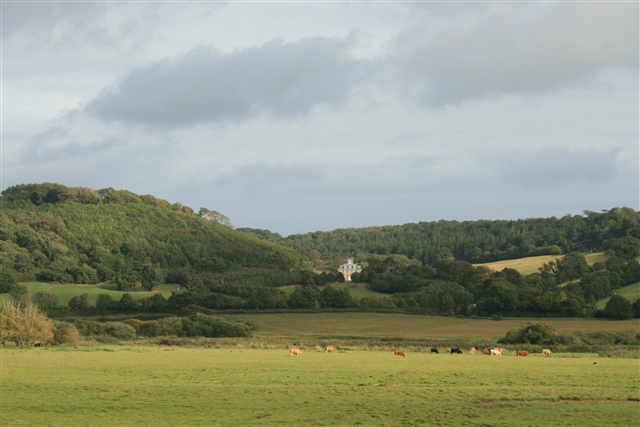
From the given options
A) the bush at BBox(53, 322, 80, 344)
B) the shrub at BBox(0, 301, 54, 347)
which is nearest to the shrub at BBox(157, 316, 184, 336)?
the bush at BBox(53, 322, 80, 344)

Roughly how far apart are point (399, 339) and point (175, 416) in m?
51.9

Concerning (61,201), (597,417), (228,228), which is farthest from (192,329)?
(228,228)

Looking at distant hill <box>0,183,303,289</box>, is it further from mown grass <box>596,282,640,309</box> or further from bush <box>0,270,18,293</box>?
mown grass <box>596,282,640,309</box>

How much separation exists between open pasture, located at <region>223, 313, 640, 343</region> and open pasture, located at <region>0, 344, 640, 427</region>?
36275 mm

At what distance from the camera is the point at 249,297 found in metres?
105

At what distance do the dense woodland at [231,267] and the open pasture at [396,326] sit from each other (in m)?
5.69

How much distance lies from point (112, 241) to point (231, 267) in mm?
26923

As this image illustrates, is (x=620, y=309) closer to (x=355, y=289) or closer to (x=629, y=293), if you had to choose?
(x=629, y=293)

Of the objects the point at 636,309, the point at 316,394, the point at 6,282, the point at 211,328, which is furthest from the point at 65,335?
the point at 636,309

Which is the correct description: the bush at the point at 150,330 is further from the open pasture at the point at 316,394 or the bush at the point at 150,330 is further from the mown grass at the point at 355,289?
the mown grass at the point at 355,289

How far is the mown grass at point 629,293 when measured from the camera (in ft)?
320

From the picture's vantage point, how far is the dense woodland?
328 feet

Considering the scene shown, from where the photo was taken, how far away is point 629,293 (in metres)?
102

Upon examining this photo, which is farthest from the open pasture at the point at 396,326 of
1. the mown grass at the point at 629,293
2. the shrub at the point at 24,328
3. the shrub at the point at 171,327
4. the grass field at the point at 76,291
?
the grass field at the point at 76,291
